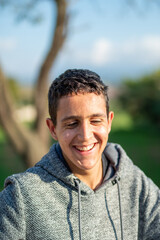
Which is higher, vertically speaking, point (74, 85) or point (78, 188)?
point (74, 85)

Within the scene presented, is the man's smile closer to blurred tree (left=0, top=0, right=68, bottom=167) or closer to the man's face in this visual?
the man's face

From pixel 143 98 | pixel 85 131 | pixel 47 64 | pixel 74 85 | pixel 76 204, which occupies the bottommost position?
pixel 76 204

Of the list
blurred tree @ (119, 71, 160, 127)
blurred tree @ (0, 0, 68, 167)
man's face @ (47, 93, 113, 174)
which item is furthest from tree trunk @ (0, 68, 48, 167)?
blurred tree @ (119, 71, 160, 127)

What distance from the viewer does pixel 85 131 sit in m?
1.58

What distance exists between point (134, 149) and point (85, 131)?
8484 millimetres

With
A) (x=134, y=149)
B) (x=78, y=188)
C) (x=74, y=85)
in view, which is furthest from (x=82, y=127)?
(x=134, y=149)

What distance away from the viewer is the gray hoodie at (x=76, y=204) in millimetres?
1576

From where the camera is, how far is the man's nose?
5.19ft

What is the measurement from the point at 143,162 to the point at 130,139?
2562 mm

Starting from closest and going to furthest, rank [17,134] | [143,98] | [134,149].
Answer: [17,134]
[134,149]
[143,98]

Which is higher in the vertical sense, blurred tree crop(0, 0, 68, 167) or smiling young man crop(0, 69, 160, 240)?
blurred tree crop(0, 0, 68, 167)

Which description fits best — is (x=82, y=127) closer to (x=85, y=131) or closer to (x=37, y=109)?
(x=85, y=131)

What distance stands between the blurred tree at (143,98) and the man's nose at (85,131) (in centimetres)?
920

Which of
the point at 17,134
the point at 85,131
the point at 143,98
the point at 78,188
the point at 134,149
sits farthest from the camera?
the point at 143,98
